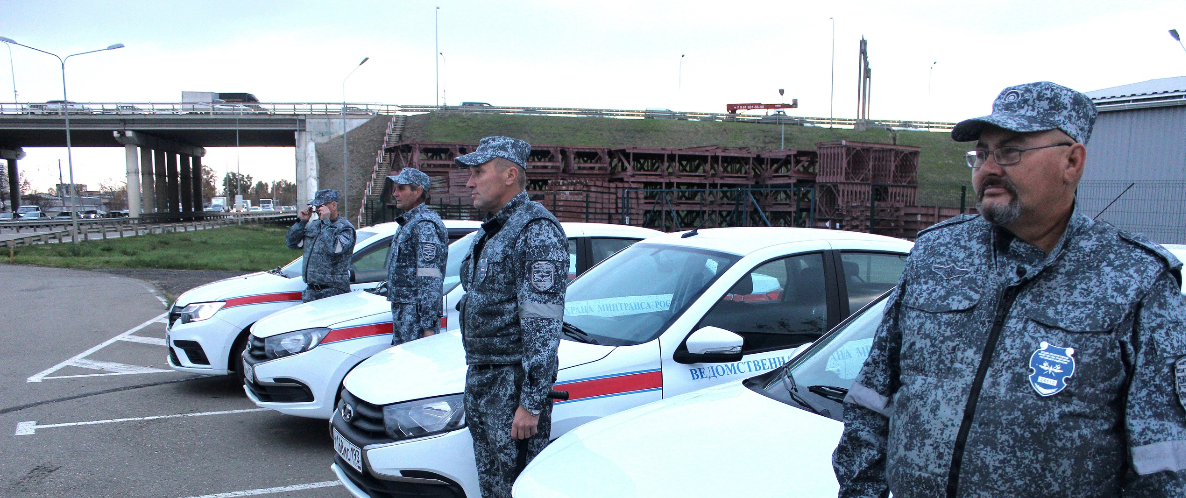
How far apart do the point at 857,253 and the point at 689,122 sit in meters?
55.7

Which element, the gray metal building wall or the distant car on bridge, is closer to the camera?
the gray metal building wall

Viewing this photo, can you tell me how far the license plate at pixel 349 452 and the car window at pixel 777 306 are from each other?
1.78 m

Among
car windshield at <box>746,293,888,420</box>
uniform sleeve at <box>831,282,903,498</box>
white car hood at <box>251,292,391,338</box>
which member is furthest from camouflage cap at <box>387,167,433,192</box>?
uniform sleeve at <box>831,282,903,498</box>

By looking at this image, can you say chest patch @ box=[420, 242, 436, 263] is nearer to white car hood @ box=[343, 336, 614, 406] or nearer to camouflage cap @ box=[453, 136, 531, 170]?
white car hood @ box=[343, 336, 614, 406]

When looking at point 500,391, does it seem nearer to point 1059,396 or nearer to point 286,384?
point 1059,396

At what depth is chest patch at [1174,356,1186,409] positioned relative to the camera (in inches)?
52.0

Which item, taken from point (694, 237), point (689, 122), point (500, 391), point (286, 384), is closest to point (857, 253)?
point (694, 237)

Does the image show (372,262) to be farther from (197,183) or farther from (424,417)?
(197,183)

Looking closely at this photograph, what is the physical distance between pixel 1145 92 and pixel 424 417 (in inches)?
686

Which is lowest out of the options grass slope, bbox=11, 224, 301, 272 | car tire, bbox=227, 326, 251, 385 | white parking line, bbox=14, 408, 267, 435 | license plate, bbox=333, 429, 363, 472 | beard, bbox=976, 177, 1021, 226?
grass slope, bbox=11, 224, 301, 272

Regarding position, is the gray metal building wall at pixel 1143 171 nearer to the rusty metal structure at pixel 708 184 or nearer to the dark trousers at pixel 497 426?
the rusty metal structure at pixel 708 184

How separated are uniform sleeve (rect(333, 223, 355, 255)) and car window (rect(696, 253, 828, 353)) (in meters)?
4.05

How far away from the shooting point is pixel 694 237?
14.1ft

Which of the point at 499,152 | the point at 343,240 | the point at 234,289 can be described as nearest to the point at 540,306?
the point at 499,152
